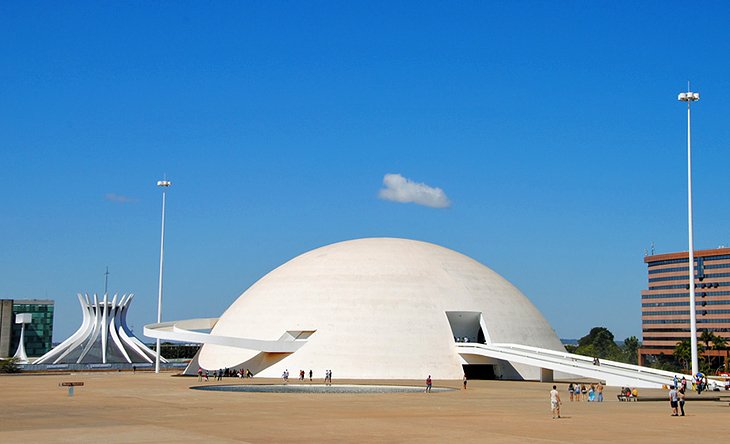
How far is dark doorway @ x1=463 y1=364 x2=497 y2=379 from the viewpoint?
62812mm

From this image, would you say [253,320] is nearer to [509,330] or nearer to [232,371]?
[232,371]

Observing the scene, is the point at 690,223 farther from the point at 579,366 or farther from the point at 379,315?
the point at 379,315

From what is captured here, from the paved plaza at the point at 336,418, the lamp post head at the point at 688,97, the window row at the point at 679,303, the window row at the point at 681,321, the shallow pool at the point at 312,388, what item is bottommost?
the shallow pool at the point at 312,388

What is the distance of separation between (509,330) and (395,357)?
979cm

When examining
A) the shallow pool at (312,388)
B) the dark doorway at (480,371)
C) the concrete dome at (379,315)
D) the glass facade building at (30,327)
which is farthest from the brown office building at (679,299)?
the shallow pool at (312,388)

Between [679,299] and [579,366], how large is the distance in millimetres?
120398

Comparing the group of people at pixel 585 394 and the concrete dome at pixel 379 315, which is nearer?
the group of people at pixel 585 394

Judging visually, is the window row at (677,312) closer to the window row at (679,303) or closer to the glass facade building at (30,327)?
the window row at (679,303)

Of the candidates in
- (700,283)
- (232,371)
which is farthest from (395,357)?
(700,283)

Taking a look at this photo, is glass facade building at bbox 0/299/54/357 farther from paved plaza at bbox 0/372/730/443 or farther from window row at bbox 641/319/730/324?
window row at bbox 641/319/730/324

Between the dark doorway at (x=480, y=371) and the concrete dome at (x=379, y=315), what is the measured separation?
3.99 feet

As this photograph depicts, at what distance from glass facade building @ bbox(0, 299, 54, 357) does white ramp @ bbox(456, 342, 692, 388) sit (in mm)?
92746

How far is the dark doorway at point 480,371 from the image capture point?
62.8 m

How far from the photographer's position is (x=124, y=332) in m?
96.8
